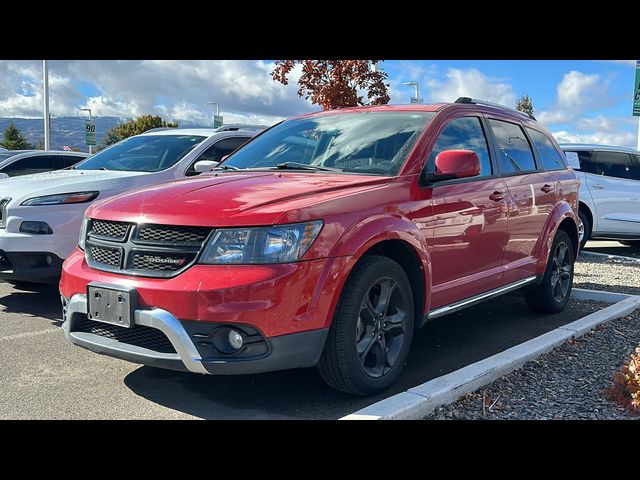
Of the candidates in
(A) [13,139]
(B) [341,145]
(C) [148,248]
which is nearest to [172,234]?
(C) [148,248]

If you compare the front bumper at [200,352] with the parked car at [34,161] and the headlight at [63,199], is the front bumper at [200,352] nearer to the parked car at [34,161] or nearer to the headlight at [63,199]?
the headlight at [63,199]

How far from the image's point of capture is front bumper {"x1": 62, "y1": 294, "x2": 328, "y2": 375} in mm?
3178

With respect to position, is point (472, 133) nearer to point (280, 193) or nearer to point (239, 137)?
point (280, 193)

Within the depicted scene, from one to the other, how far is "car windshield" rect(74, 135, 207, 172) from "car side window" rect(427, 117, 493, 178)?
3.22m

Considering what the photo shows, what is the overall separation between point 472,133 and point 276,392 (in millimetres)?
2543

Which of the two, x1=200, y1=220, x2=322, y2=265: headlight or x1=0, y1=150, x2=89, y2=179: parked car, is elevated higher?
x1=0, y1=150, x2=89, y2=179: parked car

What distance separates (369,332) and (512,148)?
258 cm

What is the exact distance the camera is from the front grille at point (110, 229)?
354cm

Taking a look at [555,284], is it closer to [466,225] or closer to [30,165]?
[466,225]

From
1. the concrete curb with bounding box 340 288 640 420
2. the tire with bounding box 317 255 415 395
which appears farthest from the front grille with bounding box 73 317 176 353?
the concrete curb with bounding box 340 288 640 420

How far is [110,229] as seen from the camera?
364 centimetres

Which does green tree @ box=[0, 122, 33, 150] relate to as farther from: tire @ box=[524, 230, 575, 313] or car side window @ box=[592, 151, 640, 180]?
tire @ box=[524, 230, 575, 313]

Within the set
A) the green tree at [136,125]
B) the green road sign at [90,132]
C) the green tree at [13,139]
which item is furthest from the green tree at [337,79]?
the green tree at [136,125]

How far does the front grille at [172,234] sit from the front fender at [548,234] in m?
3.41
